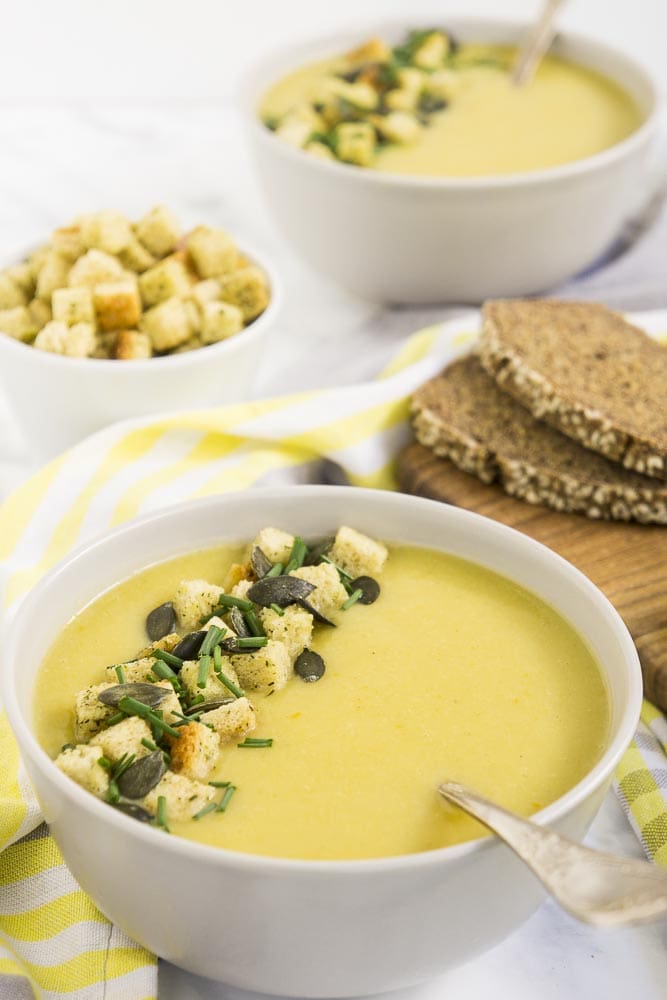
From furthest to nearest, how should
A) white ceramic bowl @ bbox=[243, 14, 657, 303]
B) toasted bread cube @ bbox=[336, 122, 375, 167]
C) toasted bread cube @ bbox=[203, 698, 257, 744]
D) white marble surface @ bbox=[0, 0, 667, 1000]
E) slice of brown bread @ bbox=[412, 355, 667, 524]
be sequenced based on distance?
toasted bread cube @ bbox=[336, 122, 375, 167], white ceramic bowl @ bbox=[243, 14, 657, 303], slice of brown bread @ bbox=[412, 355, 667, 524], white marble surface @ bbox=[0, 0, 667, 1000], toasted bread cube @ bbox=[203, 698, 257, 744]

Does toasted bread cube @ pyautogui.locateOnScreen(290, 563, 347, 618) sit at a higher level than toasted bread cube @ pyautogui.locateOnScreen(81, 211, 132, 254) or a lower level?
lower

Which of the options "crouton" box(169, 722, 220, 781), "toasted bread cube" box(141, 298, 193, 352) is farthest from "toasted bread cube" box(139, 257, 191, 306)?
"crouton" box(169, 722, 220, 781)

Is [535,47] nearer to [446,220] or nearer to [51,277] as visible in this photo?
[446,220]

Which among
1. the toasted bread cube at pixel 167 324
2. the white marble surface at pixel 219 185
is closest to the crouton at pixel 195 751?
the white marble surface at pixel 219 185

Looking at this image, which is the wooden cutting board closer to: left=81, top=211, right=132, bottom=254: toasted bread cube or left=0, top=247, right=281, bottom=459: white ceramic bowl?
left=0, top=247, right=281, bottom=459: white ceramic bowl

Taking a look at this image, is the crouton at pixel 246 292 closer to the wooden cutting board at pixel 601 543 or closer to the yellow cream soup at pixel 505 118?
the wooden cutting board at pixel 601 543

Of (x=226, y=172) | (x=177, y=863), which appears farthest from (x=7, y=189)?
(x=177, y=863)
